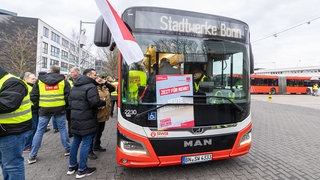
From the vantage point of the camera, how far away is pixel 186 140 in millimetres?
3193

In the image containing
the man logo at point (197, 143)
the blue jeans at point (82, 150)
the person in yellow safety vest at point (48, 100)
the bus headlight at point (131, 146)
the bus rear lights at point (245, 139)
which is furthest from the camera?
the person in yellow safety vest at point (48, 100)

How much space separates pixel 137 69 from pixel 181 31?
3.20 feet

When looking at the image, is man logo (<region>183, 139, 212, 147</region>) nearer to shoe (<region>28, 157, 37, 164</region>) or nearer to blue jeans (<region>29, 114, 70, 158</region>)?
blue jeans (<region>29, 114, 70, 158</region>)

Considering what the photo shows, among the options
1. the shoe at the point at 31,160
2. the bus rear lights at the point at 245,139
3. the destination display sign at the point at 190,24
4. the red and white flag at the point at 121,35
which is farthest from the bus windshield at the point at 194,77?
the shoe at the point at 31,160

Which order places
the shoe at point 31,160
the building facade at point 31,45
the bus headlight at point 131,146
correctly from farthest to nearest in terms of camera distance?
the building facade at point 31,45 → the shoe at point 31,160 → the bus headlight at point 131,146

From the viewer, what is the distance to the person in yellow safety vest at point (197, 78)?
332 cm

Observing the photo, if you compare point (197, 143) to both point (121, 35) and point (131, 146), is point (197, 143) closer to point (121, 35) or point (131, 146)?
point (131, 146)

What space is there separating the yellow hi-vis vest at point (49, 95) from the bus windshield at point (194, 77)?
6.16 ft

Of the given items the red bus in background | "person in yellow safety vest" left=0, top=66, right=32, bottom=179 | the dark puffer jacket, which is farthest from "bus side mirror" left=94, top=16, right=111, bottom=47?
the red bus in background

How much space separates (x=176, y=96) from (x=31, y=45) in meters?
37.6

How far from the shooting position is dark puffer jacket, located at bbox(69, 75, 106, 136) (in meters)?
3.37

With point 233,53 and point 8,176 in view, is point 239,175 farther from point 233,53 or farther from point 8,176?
point 8,176

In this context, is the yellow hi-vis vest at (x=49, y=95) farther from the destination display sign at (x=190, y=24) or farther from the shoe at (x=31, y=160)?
the destination display sign at (x=190, y=24)

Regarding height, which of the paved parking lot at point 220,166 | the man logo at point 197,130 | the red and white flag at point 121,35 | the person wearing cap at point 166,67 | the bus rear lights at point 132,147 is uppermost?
the red and white flag at point 121,35
